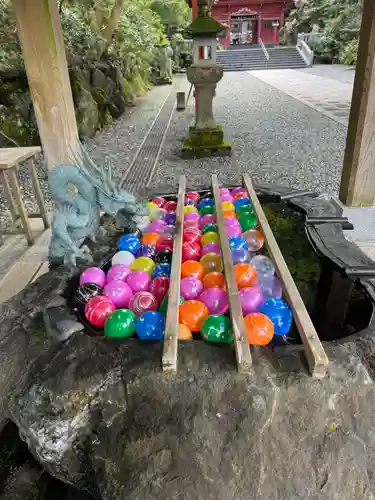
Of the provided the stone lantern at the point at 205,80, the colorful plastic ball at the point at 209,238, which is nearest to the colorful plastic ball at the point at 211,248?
the colorful plastic ball at the point at 209,238

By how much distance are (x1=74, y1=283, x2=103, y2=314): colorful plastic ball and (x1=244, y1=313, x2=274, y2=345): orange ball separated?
0.81 m

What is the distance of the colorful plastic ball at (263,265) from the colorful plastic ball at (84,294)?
85 centimetres

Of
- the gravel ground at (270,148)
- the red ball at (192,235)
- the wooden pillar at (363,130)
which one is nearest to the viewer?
the red ball at (192,235)

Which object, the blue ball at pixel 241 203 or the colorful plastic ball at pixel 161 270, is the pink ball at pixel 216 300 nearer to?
the colorful plastic ball at pixel 161 270

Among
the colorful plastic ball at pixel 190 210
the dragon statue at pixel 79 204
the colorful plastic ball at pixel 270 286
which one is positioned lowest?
the colorful plastic ball at pixel 270 286

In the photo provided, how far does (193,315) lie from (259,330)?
12.2 inches

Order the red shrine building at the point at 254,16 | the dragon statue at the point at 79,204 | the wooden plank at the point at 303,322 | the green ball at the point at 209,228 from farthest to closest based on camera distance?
the red shrine building at the point at 254,16 < the green ball at the point at 209,228 < the dragon statue at the point at 79,204 < the wooden plank at the point at 303,322

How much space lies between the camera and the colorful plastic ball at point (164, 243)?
2.45 meters

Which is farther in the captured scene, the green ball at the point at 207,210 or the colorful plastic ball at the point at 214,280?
the green ball at the point at 207,210

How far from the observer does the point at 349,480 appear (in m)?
1.42

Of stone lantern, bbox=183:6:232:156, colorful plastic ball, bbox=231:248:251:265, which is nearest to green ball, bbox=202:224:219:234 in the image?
colorful plastic ball, bbox=231:248:251:265

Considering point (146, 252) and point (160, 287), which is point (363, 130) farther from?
point (160, 287)

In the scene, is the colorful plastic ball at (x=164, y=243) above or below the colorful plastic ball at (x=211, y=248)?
below

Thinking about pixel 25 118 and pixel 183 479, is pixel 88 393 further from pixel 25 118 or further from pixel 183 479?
pixel 25 118
